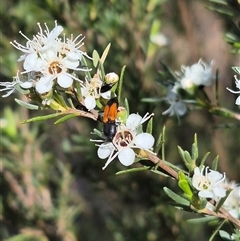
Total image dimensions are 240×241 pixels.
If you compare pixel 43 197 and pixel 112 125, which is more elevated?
pixel 112 125

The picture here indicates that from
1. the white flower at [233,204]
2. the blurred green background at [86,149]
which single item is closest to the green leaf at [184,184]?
the white flower at [233,204]

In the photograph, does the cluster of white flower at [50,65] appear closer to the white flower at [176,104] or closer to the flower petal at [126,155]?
the flower petal at [126,155]

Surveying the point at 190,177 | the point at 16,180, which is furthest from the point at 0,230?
the point at 190,177

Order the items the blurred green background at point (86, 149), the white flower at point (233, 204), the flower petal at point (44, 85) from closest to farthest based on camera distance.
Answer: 1. the flower petal at point (44, 85)
2. the white flower at point (233, 204)
3. the blurred green background at point (86, 149)

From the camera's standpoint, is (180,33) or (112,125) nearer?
(112,125)

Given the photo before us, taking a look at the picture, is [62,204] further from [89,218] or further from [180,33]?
[180,33]

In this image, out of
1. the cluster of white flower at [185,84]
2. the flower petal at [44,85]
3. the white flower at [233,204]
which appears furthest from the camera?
the cluster of white flower at [185,84]

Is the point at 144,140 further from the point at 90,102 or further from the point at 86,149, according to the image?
the point at 86,149
